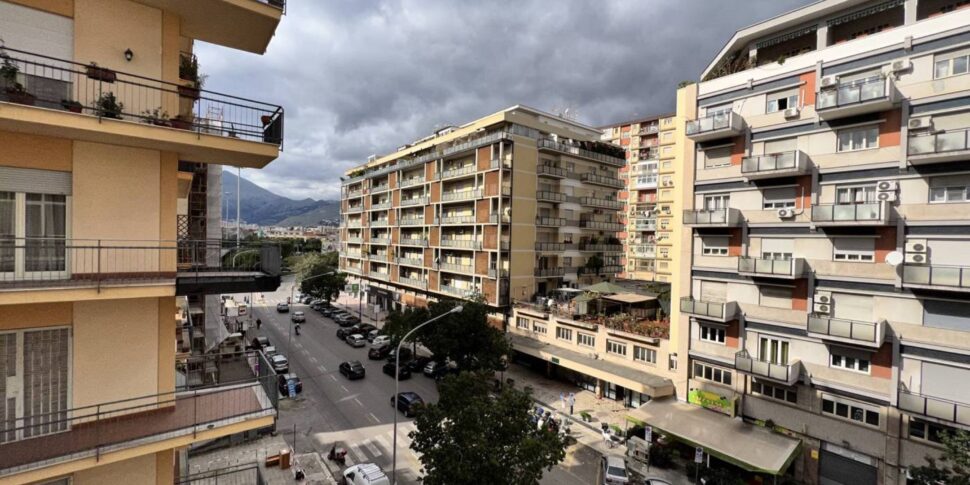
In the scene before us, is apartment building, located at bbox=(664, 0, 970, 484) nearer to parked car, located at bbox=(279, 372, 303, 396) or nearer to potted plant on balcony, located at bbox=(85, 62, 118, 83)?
potted plant on balcony, located at bbox=(85, 62, 118, 83)

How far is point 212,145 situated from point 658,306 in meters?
34.7

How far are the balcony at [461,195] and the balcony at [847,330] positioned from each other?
29359 millimetres

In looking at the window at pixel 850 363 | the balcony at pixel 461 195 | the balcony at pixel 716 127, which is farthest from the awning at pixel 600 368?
the balcony at pixel 716 127

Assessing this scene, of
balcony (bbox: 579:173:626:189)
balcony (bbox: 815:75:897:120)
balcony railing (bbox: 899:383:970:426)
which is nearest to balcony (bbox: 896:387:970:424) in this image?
balcony railing (bbox: 899:383:970:426)

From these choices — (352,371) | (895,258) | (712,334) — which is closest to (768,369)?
(712,334)

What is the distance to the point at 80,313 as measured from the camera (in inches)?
294

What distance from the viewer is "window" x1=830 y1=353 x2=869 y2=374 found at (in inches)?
757

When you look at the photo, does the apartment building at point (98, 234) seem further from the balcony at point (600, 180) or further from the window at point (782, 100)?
the balcony at point (600, 180)

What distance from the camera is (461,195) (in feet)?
149

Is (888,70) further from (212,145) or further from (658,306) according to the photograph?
(212,145)

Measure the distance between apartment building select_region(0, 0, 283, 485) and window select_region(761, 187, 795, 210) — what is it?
24054mm

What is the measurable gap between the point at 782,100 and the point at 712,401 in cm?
1728

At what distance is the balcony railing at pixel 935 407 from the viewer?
16.0 m

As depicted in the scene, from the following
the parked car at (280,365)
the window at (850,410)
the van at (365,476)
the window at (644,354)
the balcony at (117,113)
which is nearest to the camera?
the balcony at (117,113)
